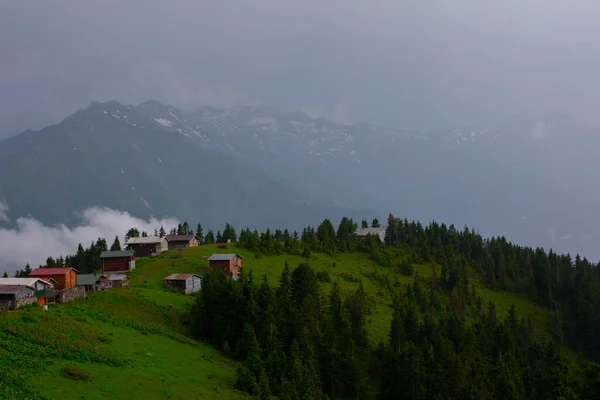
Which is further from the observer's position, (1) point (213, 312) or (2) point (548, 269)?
(2) point (548, 269)

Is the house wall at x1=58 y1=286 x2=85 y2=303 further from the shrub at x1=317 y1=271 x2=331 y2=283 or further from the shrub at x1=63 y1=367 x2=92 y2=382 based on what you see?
the shrub at x1=317 y1=271 x2=331 y2=283

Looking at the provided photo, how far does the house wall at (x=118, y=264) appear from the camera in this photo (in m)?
107

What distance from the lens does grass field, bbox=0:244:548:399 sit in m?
40.9

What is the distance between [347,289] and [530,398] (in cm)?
5294

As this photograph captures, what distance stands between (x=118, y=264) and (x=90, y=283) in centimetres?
2171

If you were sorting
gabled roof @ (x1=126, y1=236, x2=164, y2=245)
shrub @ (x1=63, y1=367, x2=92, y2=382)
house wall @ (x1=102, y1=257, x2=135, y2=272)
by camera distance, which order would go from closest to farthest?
shrub @ (x1=63, y1=367, x2=92, y2=382)
house wall @ (x1=102, y1=257, x2=135, y2=272)
gabled roof @ (x1=126, y1=236, x2=164, y2=245)

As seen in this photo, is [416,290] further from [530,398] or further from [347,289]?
[530,398]

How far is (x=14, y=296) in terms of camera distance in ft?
212

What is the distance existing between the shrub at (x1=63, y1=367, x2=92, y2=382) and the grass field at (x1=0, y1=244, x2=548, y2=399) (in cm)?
11

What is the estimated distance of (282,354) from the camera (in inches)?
2438

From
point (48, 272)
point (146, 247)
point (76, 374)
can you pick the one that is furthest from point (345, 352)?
point (146, 247)

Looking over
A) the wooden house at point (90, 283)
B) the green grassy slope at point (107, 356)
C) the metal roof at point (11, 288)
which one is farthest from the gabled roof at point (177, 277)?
the metal roof at point (11, 288)

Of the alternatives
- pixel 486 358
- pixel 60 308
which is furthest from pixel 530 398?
pixel 60 308

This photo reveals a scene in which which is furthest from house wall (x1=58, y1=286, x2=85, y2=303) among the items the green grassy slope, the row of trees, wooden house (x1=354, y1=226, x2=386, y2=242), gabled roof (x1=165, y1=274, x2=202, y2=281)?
wooden house (x1=354, y1=226, x2=386, y2=242)
